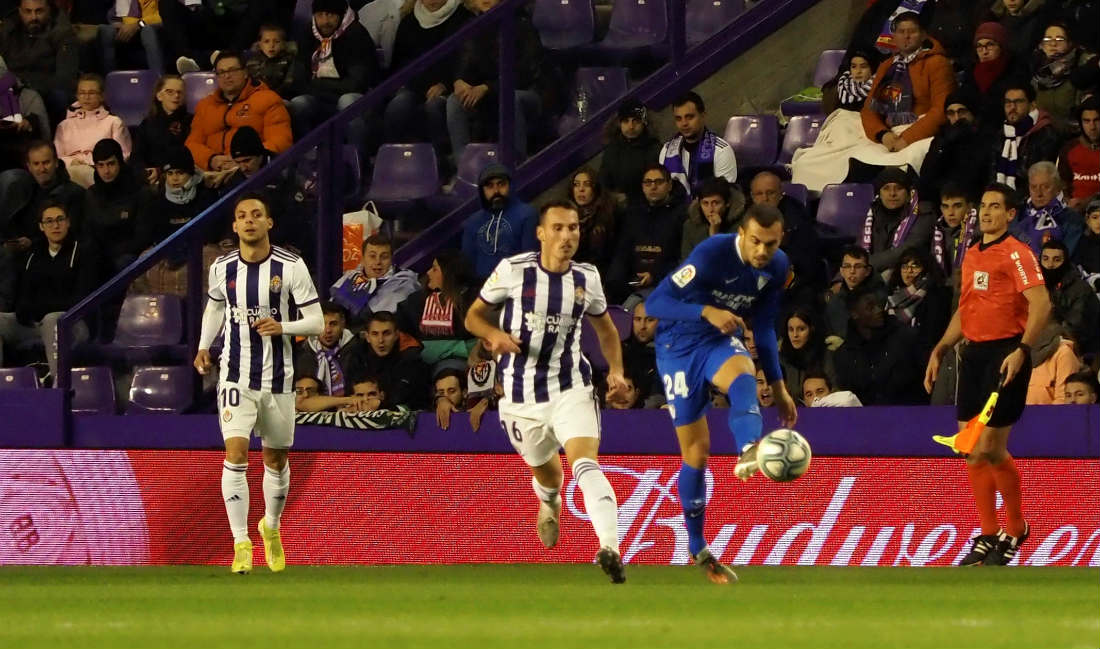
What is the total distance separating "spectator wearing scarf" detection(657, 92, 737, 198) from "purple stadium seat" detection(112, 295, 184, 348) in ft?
11.9

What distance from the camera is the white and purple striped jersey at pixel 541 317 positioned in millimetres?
9062

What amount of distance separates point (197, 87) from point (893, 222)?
631cm

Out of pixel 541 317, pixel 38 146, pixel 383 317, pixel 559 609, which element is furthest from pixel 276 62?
pixel 559 609

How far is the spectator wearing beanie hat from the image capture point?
13.2 m

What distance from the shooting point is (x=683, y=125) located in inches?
520

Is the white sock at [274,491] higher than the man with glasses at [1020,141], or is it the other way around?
the man with glasses at [1020,141]

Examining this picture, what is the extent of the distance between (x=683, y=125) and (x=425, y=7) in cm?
281

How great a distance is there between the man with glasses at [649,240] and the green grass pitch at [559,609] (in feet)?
9.46

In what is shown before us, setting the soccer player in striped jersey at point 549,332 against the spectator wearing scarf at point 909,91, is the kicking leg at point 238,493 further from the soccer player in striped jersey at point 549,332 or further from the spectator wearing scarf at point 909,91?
the spectator wearing scarf at point 909,91

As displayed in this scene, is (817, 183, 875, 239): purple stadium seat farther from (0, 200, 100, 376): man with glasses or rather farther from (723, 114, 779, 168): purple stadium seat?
(0, 200, 100, 376): man with glasses

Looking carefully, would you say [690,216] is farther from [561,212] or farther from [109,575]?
[109,575]

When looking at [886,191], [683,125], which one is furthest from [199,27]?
[886,191]

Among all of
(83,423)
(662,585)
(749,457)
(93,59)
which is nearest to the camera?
(749,457)

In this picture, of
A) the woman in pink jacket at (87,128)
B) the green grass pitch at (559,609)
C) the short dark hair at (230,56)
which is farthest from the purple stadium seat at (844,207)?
the woman in pink jacket at (87,128)
